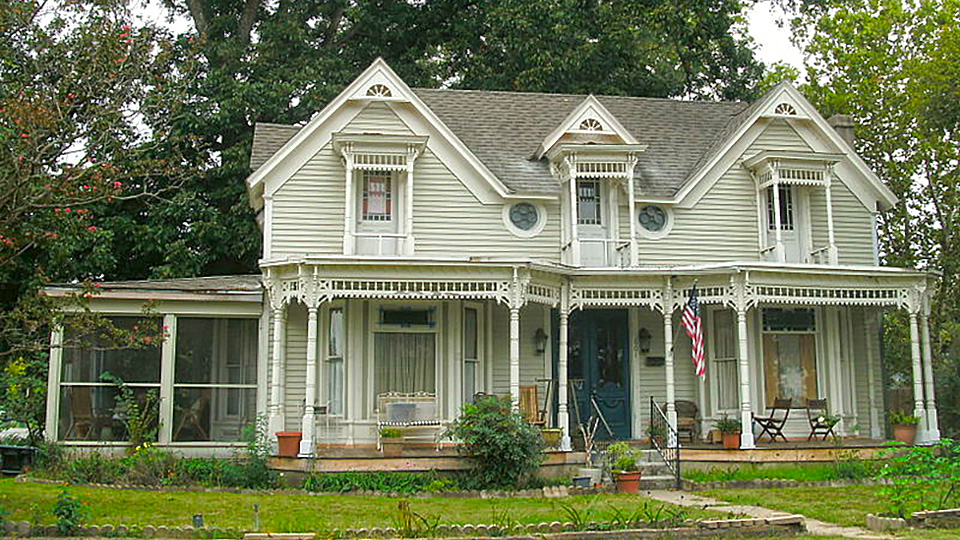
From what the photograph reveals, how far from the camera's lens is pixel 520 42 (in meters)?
28.2

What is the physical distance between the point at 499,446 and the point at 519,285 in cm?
312

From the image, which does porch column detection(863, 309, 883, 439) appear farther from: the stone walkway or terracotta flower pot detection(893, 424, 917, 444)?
the stone walkway

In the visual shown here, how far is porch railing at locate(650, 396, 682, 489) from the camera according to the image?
56.6 feet

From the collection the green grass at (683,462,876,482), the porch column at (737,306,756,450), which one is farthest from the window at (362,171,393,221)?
the green grass at (683,462,876,482)

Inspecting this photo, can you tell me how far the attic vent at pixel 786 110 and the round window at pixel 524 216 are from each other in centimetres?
559

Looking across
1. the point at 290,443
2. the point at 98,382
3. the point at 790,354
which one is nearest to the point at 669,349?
the point at 790,354

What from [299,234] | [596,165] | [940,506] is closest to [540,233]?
[596,165]

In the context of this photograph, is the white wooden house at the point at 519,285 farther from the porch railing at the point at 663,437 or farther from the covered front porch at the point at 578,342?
the porch railing at the point at 663,437

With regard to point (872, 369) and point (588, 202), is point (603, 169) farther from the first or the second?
point (872, 369)

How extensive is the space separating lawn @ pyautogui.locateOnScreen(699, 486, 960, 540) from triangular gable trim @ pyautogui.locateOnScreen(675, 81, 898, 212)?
6.81m

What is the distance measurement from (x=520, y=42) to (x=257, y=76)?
781 centimetres

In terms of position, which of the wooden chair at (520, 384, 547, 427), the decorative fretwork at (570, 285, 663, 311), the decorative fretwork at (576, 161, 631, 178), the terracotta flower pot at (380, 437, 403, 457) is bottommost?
the terracotta flower pot at (380, 437, 403, 457)

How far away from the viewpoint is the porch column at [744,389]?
17.4 meters

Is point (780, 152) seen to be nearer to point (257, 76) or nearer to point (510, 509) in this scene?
point (510, 509)
